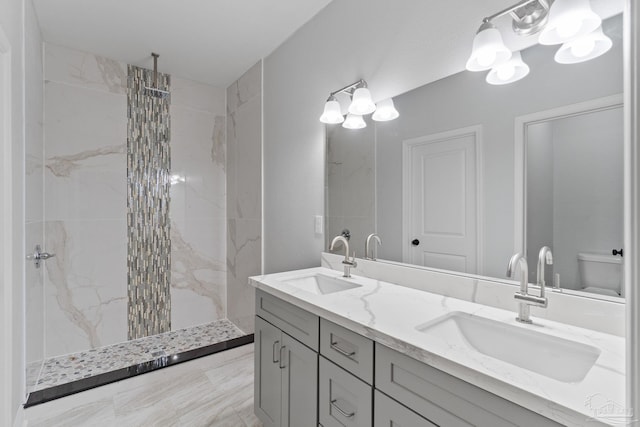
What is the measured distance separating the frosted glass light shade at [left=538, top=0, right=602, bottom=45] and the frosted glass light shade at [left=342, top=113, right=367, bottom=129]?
929 millimetres

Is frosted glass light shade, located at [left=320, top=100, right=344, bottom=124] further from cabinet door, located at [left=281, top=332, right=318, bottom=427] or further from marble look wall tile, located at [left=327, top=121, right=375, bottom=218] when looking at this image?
cabinet door, located at [left=281, top=332, right=318, bottom=427]

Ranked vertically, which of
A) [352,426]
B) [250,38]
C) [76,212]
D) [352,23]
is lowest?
[352,426]

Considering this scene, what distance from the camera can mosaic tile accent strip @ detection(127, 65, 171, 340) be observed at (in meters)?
2.78

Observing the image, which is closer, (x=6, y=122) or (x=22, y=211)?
(x=6, y=122)

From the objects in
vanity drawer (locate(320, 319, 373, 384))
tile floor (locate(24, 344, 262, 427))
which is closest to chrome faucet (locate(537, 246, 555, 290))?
vanity drawer (locate(320, 319, 373, 384))

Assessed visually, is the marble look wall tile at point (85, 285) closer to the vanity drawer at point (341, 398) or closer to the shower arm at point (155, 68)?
the shower arm at point (155, 68)

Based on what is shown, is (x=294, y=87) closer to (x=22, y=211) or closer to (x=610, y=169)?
(x=22, y=211)

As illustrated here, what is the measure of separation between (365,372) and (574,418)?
56cm

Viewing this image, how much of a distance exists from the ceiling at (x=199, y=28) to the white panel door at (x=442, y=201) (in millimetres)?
353

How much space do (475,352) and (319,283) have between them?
43.7 inches

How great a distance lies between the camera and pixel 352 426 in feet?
3.48

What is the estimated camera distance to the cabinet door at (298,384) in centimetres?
125

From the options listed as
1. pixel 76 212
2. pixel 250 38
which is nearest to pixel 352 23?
pixel 250 38

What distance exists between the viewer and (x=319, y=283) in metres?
1.84
